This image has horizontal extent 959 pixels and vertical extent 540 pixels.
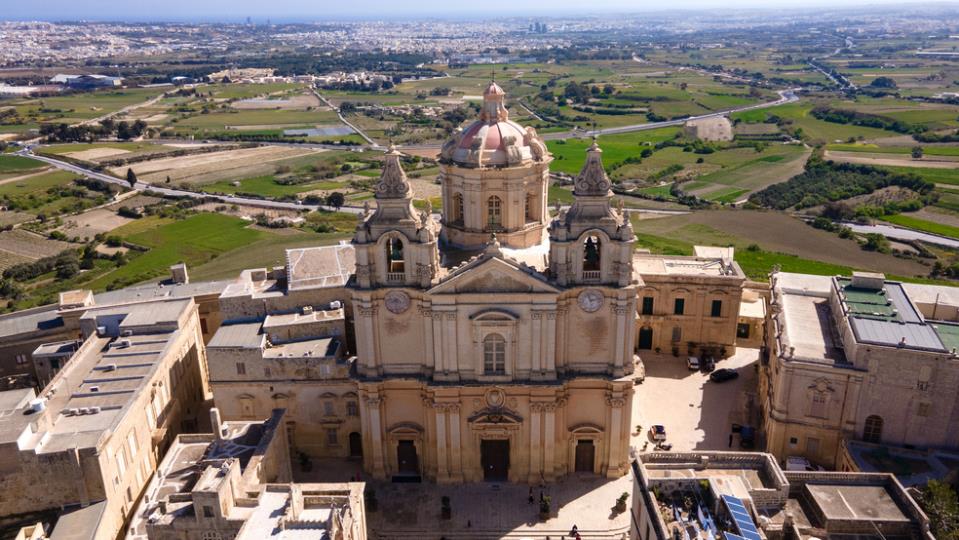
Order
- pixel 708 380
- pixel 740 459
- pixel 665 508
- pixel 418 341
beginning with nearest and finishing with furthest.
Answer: pixel 665 508, pixel 740 459, pixel 418 341, pixel 708 380

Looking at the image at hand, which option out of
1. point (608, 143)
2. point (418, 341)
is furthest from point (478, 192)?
point (608, 143)

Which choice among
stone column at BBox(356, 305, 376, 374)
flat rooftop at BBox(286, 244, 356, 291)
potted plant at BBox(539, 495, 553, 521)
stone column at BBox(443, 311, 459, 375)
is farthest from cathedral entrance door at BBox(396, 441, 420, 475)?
flat rooftop at BBox(286, 244, 356, 291)

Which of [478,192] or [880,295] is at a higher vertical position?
[478,192]

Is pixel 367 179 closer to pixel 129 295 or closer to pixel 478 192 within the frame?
pixel 129 295

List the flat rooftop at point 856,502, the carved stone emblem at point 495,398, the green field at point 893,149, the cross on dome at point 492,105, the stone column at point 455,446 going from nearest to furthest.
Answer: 1. the flat rooftop at point 856,502
2. the carved stone emblem at point 495,398
3. the stone column at point 455,446
4. the cross on dome at point 492,105
5. the green field at point 893,149

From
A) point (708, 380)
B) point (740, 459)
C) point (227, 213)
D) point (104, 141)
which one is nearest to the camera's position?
point (740, 459)

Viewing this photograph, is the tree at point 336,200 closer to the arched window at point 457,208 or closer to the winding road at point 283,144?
the winding road at point 283,144

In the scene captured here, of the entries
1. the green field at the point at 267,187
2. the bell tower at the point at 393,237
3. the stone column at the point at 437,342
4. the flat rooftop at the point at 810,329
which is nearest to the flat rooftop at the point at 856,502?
the flat rooftop at the point at 810,329
